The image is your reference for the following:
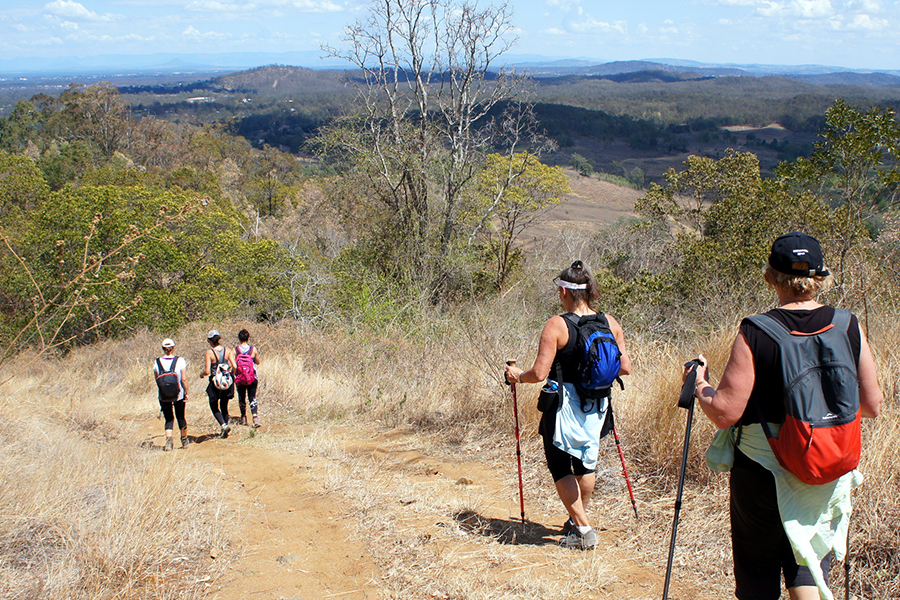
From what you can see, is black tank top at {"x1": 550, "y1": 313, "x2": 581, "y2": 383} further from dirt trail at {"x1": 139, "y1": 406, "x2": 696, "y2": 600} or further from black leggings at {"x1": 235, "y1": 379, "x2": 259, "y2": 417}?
black leggings at {"x1": 235, "y1": 379, "x2": 259, "y2": 417}

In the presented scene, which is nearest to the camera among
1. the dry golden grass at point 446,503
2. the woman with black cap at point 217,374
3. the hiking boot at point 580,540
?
the dry golden grass at point 446,503

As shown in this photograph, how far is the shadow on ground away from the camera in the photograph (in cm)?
338

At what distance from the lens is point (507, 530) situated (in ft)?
11.5

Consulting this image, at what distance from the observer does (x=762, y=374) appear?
2070mm

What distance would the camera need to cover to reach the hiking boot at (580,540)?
320cm

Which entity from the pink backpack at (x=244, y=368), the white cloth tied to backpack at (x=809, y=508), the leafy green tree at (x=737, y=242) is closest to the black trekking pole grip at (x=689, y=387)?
the white cloth tied to backpack at (x=809, y=508)

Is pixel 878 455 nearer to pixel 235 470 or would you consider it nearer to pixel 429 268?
pixel 235 470

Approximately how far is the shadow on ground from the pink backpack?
3.77 m

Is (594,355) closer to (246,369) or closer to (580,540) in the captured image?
(580,540)

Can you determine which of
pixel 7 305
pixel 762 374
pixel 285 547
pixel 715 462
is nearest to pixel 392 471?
pixel 285 547

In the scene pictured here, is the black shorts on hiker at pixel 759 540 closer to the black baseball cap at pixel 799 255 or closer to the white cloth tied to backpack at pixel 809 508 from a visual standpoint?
the white cloth tied to backpack at pixel 809 508

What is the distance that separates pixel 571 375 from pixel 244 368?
4.63 m

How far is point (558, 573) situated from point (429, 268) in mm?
15893

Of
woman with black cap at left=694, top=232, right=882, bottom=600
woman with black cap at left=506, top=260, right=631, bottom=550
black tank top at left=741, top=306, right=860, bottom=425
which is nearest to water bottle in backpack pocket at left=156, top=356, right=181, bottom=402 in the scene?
woman with black cap at left=506, top=260, right=631, bottom=550
